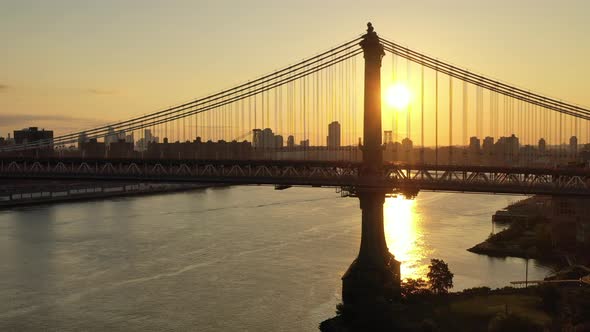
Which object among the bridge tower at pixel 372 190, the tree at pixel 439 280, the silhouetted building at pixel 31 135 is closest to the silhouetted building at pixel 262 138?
the bridge tower at pixel 372 190

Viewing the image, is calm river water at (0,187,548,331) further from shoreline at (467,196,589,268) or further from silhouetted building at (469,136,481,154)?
silhouetted building at (469,136,481,154)

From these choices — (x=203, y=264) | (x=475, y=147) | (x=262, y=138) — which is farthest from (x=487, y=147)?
(x=203, y=264)

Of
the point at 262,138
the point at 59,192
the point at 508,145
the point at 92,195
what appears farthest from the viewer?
the point at 92,195

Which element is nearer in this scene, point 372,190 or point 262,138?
point 372,190

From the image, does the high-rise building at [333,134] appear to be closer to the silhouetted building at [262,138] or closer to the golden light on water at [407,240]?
the silhouetted building at [262,138]

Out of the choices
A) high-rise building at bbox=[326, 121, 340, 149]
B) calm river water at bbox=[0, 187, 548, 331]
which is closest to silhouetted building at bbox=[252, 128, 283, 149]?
high-rise building at bbox=[326, 121, 340, 149]


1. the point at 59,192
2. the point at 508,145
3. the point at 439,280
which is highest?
the point at 508,145

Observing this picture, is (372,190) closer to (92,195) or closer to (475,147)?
(475,147)

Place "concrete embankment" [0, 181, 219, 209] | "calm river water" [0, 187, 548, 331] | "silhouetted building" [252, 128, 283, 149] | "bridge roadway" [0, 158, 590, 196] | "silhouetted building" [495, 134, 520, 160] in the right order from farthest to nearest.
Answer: "concrete embankment" [0, 181, 219, 209]
"silhouetted building" [252, 128, 283, 149]
"silhouetted building" [495, 134, 520, 160]
"bridge roadway" [0, 158, 590, 196]
"calm river water" [0, 187, 548, 331]
